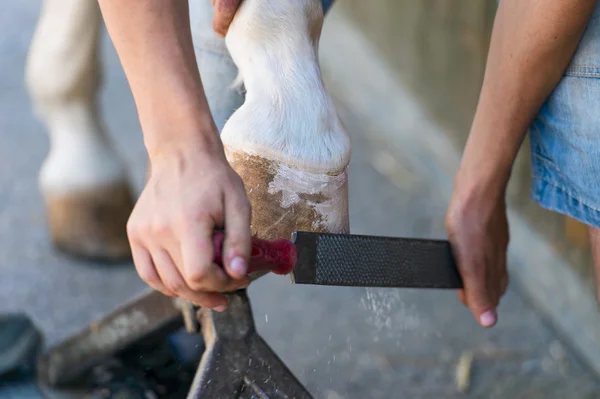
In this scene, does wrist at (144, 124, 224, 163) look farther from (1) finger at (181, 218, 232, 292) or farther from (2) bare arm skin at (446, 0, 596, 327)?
(2) bare arm skin at (446, 0, 596, 327)

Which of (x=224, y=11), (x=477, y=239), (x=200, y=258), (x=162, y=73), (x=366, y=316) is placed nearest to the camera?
(x=200, y=258)

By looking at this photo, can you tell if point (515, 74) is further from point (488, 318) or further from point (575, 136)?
point (488, 318)

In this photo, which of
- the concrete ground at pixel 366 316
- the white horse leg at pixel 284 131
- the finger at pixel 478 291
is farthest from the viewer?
the concrete ground at pixel 366 316

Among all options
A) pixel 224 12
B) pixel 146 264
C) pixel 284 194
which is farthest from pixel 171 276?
pixel 224 12

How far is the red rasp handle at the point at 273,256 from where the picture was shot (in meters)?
0.65

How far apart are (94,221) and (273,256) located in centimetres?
110

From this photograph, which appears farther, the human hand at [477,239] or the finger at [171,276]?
the human hand at [477,239]

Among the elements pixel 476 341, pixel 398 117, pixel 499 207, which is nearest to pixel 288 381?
pixel 499 207

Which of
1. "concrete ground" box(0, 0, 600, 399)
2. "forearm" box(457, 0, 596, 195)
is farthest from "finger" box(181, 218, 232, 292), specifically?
"concrete ground" box(0, 0, 600, 399)

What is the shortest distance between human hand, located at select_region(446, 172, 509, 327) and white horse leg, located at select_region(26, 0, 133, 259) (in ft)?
2.85

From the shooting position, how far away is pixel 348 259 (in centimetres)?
72

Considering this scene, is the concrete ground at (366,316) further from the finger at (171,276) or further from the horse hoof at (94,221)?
the finger at (171,276)

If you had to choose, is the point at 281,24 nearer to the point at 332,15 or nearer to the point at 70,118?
the point at 70,118

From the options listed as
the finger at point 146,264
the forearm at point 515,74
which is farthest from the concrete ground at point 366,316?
the finger at point 146,264
